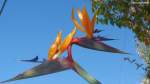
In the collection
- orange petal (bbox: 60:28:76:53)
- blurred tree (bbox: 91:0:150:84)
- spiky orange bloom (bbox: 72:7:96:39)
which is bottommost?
blurred tree (bbox: 91:0:150:84)

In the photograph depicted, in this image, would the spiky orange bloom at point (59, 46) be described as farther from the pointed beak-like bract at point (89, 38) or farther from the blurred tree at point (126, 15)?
the blurred tree at point (126, 15)

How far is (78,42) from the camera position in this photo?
1000 mm

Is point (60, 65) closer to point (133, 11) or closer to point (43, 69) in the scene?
point (43, 69)

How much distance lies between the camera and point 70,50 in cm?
100

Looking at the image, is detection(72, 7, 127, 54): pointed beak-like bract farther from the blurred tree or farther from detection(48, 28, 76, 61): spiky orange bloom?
the blurred tree

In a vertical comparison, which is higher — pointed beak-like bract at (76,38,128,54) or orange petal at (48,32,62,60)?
pointed beak-like bract at (76,38,128,54)

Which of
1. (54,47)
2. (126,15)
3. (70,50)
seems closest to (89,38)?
(70,50)

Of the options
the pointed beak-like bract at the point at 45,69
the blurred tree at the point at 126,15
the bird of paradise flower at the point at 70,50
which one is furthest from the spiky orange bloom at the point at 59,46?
the blurred tree at the point at 126,15

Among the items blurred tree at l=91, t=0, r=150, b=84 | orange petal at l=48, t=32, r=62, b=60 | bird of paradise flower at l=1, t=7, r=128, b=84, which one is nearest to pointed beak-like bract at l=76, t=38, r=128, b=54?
bird of paradise flower at l=1, t=7, r=128, b=84

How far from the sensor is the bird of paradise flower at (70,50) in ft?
2.87

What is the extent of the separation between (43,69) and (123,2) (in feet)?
18.7

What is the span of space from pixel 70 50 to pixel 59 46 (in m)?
0.12

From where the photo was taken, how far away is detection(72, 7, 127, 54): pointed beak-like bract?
0.94 meters

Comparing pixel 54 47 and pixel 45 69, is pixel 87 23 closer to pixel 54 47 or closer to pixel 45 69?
pixel 54 47
